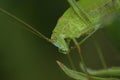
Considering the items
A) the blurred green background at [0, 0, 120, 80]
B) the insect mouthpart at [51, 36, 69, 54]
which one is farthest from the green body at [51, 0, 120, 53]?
the blurred green background at [0, 0, 120, 80]

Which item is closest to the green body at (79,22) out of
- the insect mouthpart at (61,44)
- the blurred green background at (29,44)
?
the insect mouthpart at (61,44)

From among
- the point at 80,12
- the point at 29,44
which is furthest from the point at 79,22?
the point at 29,44

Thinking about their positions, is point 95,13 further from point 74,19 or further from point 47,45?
point 47,45

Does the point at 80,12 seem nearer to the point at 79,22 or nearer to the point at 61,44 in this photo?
the point at 79,22

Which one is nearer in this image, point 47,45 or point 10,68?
point 10,68

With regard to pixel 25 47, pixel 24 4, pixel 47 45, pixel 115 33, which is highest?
pixel 115 33

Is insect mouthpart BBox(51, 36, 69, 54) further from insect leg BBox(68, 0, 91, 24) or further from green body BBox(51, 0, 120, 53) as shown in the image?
insect leg BBox(68, 0, 91, 24)

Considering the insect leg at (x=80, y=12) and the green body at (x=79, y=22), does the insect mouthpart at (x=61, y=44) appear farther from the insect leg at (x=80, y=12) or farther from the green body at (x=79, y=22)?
the insect leg at (x=80, y=12)

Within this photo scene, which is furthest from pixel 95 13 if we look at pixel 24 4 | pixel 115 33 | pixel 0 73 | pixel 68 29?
pixel 0 73
